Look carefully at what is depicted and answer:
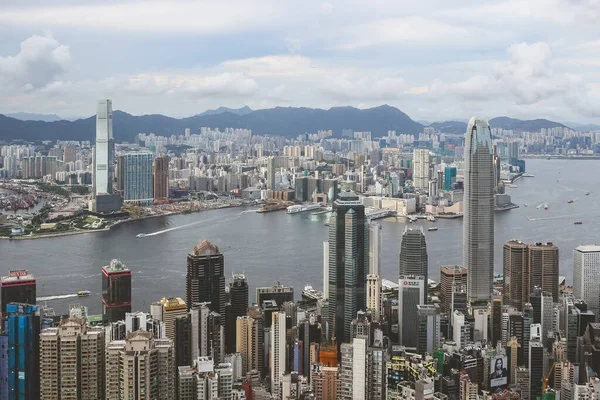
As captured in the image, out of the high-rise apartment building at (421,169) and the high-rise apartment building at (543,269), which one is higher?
the high-rise apartment building at (421,169)

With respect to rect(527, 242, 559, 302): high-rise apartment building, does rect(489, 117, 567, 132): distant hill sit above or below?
above

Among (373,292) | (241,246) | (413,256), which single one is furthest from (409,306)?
(241,246)

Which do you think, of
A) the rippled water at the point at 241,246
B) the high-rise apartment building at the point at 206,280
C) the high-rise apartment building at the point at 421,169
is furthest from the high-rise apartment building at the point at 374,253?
the high-rise apartment building at the point at 421,169

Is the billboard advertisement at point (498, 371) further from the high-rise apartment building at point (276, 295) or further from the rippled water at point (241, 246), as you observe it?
the rippled water at point (241, 246)

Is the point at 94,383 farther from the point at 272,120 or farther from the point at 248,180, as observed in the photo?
the point at 272,120

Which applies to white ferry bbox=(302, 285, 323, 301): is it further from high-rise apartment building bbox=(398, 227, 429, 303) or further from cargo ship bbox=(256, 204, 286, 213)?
cargo ship bbox=(256, 204, 286, 213)

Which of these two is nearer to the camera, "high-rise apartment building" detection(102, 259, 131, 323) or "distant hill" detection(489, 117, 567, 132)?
"high-rise apartment building" detection(102, 259, 131, 323)

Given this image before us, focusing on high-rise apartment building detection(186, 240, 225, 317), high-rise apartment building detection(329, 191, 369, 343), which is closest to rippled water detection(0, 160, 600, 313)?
high-rise apartment building detection(186, 240, 225, 317)
